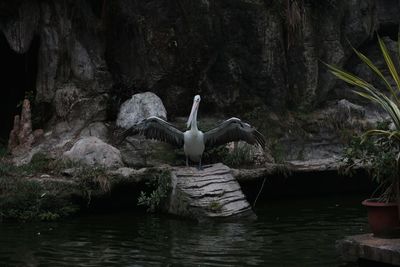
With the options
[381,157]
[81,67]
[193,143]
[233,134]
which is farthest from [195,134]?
[381,157]

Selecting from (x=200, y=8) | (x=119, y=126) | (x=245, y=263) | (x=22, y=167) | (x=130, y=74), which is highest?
(x=200, y=8)

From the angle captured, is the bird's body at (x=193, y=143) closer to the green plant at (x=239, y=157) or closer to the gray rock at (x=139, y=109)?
the green plant at (x=239, y=157)

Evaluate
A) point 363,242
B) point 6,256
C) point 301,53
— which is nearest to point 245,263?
point 363,242

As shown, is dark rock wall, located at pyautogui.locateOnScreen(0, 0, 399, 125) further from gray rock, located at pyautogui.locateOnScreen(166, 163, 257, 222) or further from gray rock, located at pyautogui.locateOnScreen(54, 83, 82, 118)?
gray rock, located at pyautogui.locateOnScreen(166, 163, 257, 222)

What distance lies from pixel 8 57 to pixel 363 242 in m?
13.3

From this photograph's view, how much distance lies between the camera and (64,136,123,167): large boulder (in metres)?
13.9

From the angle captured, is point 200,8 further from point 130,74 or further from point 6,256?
point 6,256

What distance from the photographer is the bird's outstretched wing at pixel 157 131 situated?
46.7ft

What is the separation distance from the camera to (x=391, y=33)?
20781 millimetres

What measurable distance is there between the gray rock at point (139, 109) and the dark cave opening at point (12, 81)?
3.80m

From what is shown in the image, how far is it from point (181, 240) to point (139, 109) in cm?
562

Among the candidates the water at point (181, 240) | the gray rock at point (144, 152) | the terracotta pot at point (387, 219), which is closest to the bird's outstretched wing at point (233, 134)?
the gray rock at point (144, 152)

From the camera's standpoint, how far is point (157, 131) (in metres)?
14.5

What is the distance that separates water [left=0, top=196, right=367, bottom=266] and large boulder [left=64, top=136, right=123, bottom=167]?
1190mm
